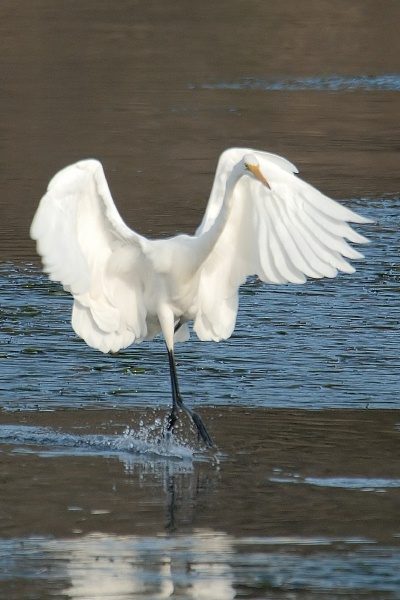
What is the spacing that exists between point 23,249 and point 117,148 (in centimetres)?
598

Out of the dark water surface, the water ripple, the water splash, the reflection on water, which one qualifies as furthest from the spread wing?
the water ripple

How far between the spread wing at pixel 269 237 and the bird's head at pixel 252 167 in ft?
0.98

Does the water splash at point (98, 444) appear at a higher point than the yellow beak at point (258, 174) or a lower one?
lower

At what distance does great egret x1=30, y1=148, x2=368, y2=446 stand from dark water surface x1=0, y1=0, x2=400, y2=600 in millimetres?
517

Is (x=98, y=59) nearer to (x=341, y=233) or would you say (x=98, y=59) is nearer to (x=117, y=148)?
(x=117, y=148)

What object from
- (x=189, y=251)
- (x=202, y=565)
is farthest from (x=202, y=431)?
(x=202, y=565)

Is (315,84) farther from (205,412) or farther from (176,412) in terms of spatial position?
(176,412)

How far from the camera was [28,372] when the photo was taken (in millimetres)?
9945

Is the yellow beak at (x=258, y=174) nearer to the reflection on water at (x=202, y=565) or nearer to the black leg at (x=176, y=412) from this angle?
the black leg at (x=176, y=412)

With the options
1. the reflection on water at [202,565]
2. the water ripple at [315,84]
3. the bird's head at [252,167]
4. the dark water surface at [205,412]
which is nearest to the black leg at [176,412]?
the dark water surface at [205,412]

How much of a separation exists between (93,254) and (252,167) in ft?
3.74

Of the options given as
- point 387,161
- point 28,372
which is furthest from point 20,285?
point 387,161

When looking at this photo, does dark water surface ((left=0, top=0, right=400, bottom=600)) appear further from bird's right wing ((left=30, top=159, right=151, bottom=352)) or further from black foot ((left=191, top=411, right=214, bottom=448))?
bird's right wing ((left=30, top=159, right=151, bottom=352))

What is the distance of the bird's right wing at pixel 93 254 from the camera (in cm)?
790
